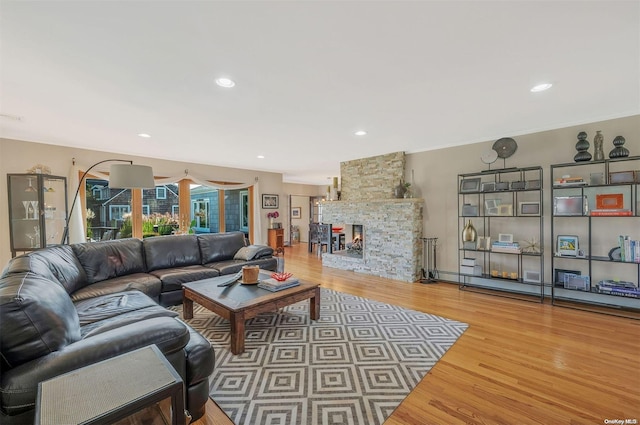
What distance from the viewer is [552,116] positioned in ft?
10.9

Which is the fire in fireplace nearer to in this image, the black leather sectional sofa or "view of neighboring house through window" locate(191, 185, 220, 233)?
"view of neighboring house through window" locate(191, 185, 220, 233)

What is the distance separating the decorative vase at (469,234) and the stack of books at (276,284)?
2.83 metres

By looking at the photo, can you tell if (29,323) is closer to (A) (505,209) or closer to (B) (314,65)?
(B) (314,65)

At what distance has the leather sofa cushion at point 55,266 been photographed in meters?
2.01

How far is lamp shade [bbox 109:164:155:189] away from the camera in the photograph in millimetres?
2852

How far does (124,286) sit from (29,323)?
6.13 ft

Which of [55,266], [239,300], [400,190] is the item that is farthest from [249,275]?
[400,190]

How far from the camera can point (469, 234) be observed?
422cm

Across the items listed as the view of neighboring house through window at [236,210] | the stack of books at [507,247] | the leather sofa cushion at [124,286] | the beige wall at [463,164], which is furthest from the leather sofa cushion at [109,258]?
the stack of books at [507,247]

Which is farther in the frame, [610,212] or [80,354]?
[610,212]

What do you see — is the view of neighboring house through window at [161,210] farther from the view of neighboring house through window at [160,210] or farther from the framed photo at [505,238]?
the framed photo at [505,238]

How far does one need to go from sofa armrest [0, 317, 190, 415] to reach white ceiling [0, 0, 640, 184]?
176cm

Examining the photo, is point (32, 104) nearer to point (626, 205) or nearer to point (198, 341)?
point (198, 341)

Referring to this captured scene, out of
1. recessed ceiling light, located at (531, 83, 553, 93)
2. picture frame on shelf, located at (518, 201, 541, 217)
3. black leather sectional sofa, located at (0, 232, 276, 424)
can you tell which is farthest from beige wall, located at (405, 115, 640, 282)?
black leather sectional sofa, located at (0, 232, 276, 424)
